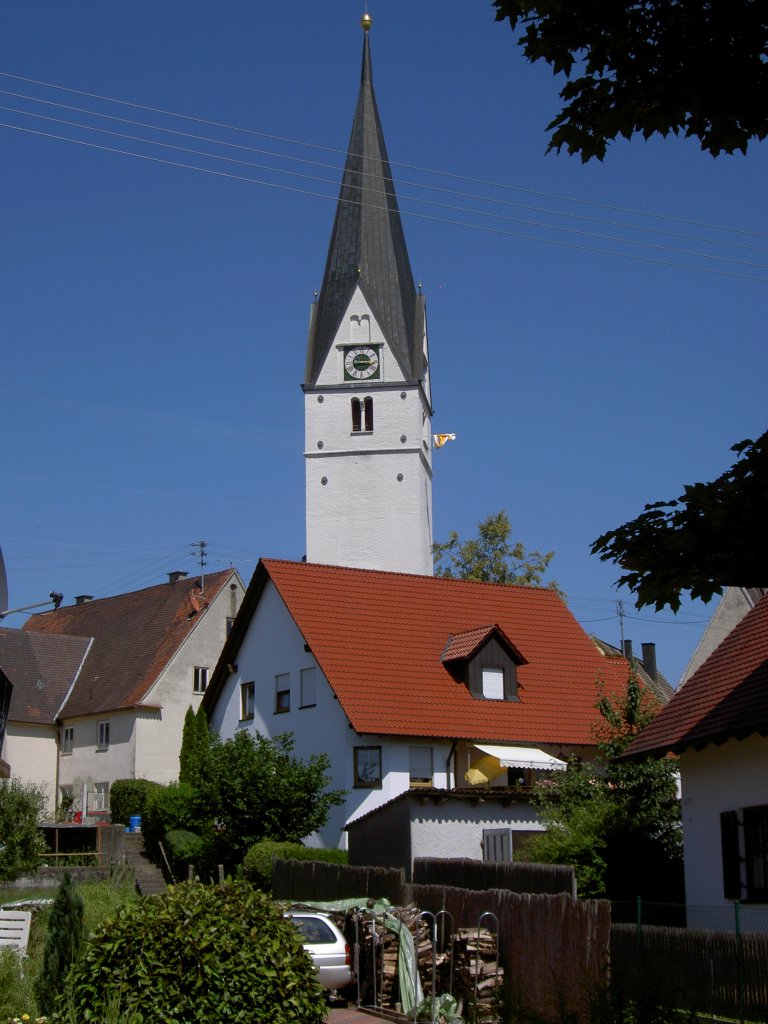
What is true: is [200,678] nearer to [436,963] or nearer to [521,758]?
[521,758]

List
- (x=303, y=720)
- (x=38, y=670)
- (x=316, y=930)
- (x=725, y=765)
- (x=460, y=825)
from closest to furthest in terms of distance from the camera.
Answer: (x=316, y=930)
(x=725, y=765)
(x=460, y=825)
(x=303, y=720)
(x=38, y=670)

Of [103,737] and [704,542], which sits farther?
[103,737]

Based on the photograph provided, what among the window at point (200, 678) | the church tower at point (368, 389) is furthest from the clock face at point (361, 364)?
the window at point (200, 678)

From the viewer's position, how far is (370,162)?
257ft

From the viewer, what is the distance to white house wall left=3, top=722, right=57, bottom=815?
53781mm

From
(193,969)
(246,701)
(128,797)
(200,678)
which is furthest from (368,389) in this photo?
(193,969)

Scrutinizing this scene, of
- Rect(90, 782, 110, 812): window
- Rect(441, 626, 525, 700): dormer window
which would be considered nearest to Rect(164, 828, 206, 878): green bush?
Rect(441, 626, 525, 700): dormer window

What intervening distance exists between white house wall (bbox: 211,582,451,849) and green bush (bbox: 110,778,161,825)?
6.52 meters

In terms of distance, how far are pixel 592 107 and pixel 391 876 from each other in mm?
15066

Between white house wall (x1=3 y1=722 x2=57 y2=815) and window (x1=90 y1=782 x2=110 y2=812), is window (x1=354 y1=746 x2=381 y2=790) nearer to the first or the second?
window (x1=90 y1=782 x2=110 y2=812)

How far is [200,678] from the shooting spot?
176 feet

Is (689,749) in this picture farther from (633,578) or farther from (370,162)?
(370,162)

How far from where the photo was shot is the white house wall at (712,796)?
66.9ft

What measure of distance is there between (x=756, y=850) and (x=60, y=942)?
10270mm
